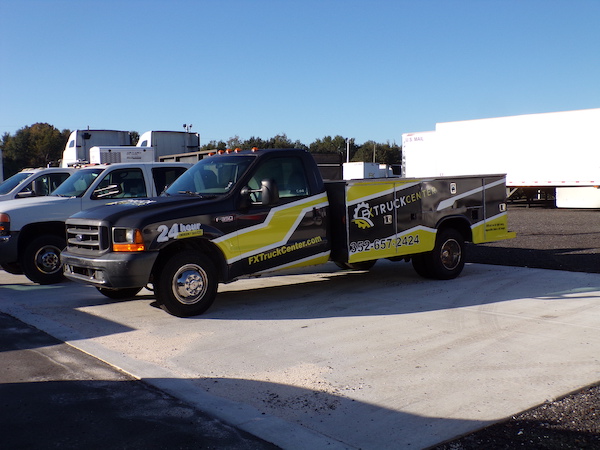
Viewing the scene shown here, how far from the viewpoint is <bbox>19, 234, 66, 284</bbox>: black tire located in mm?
10242

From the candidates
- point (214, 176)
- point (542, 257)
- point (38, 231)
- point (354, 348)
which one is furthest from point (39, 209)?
point (542, 257)

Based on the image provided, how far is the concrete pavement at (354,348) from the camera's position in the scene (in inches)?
179

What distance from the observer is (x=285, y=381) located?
533 cm

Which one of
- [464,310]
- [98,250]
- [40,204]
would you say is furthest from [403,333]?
[40,204]

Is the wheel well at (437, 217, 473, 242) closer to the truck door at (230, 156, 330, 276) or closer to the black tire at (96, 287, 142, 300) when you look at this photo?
the truck door at (230, 156, 330, 276)

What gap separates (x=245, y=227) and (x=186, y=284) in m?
1.02

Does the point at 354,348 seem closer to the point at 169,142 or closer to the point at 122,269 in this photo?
the point at 122,269

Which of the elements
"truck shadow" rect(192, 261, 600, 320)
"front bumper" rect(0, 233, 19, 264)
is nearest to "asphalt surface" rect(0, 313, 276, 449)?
"truck shadow" rect(192, 261, 600, 320)

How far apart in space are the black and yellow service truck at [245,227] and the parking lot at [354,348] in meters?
0.53

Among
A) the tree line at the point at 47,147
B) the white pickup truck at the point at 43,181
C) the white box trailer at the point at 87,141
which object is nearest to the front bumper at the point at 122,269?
the white pickup truck at the point at 43,181

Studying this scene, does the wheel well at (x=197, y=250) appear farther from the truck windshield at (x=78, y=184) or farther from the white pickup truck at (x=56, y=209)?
the truck windshield at (x=78, y=184)

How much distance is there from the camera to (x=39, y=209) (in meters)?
10.3

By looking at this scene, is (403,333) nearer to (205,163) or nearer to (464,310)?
(464,310)

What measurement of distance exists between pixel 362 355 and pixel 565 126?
25099mm
